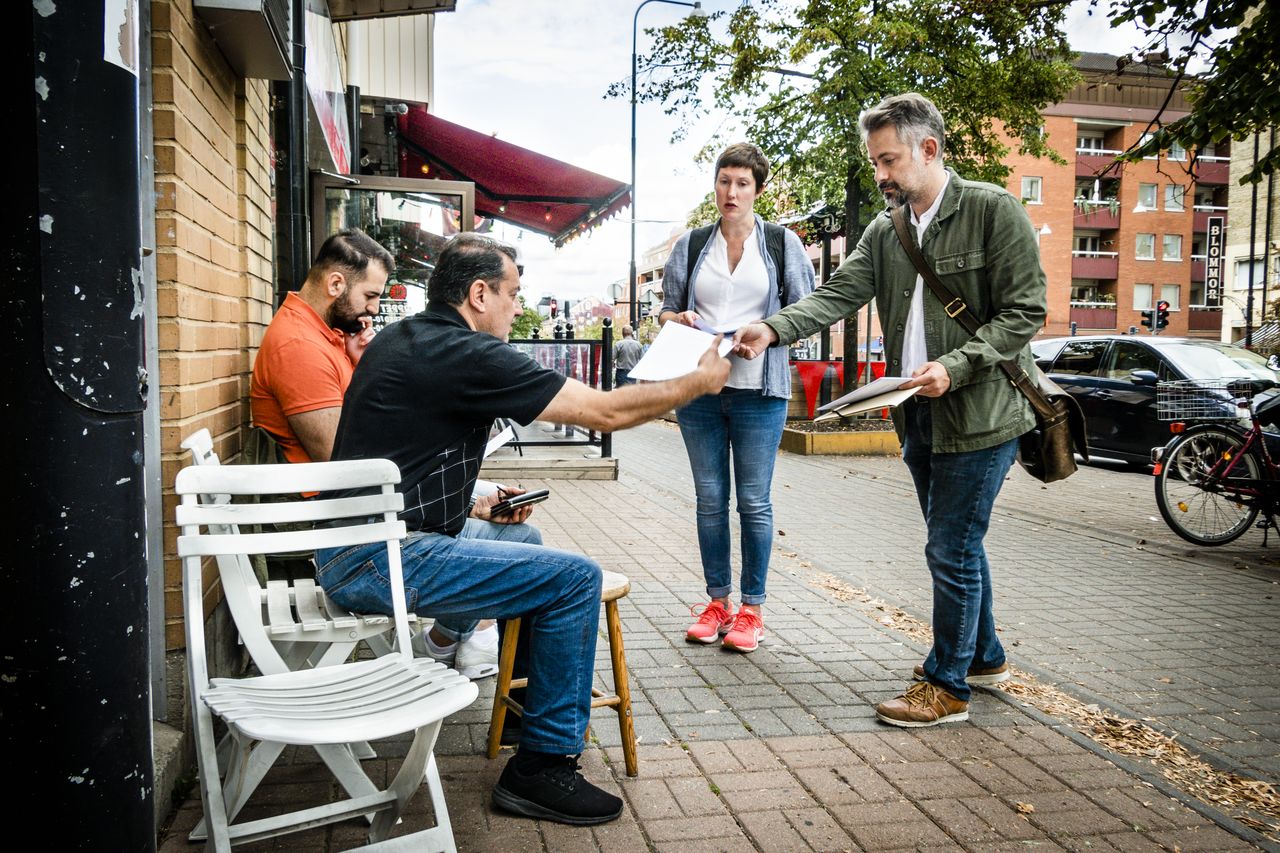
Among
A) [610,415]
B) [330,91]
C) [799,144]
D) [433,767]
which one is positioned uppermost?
[799,144]

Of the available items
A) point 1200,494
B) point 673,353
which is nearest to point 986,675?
point 673,353

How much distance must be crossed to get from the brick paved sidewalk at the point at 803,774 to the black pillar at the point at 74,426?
1.32 m

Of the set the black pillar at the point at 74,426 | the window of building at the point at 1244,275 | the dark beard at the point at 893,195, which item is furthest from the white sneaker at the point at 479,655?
the window of building at the point at 1244,275

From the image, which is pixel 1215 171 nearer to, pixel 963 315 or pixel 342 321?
pixel 963 315

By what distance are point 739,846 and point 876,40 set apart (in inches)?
570

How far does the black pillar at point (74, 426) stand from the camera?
1475 mm

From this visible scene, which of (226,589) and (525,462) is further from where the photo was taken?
(525,462)

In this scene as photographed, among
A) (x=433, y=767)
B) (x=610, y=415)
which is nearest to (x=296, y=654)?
(x=433, y=767)

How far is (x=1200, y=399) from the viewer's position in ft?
26.1

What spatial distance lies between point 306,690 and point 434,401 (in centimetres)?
88

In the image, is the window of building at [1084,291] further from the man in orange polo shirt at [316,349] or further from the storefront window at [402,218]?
the man in orange polo shirt at [316,349]

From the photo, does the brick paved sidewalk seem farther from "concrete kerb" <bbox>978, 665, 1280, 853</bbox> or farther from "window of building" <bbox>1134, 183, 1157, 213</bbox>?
"window of building" <bbox>1134, 183, 1157, 213</bbox>

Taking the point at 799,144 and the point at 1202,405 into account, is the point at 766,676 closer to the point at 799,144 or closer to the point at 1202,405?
the point at 1202,405

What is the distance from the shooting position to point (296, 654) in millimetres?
3072
